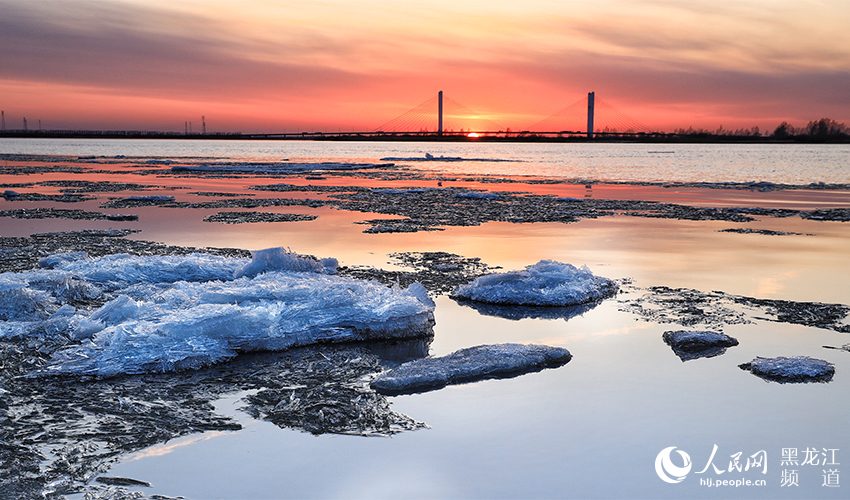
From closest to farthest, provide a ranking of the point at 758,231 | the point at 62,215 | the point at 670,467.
Answer: the point at 670,467 → the point at 758,231 → the point at 62,215

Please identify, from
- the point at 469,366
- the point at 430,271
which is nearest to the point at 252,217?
the point at 430,271

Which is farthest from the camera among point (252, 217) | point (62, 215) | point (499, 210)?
point (499, 210)

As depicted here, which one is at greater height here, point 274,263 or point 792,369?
point 274,263

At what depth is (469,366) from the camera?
533 cm

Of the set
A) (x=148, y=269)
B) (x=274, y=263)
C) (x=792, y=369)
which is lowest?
(x=792, y=369)

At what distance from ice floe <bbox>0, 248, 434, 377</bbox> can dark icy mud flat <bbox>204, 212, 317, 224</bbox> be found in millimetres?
7491

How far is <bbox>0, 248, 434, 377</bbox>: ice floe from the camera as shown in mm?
5457

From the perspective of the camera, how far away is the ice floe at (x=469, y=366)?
5.07 m

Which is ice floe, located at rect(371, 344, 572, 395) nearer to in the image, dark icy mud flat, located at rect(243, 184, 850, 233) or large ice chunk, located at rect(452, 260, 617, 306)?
large ice chunk, located at rect(452, 260, 617, 306)

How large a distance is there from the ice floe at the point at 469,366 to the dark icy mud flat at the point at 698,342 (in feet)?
3.09

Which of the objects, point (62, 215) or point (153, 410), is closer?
point (153, 410)

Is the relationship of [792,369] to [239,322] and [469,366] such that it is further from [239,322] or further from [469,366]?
[239,322]

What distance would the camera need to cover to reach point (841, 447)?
4.16 metres

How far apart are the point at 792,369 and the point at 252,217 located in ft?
41.4
